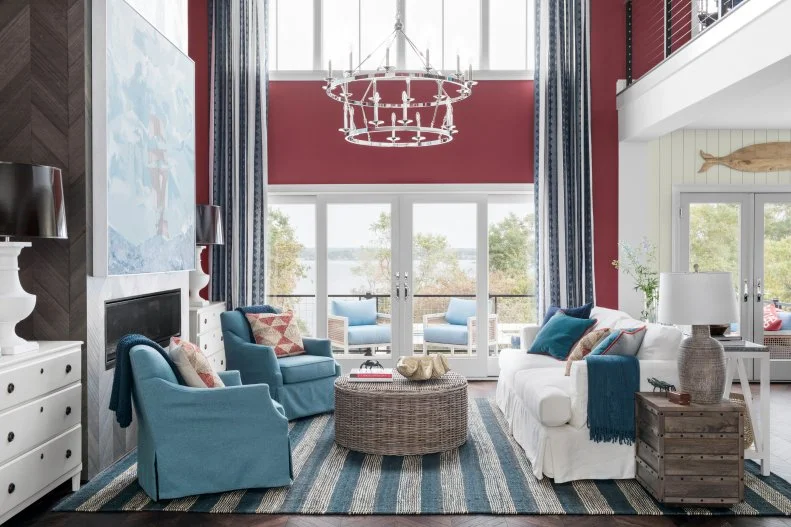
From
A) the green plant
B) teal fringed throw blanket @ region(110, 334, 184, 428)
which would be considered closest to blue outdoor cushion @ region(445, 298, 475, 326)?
the green plant

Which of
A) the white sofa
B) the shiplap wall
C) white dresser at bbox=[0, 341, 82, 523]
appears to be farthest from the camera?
the shiplap wall

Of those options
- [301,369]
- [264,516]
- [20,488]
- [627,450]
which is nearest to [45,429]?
[20,488]

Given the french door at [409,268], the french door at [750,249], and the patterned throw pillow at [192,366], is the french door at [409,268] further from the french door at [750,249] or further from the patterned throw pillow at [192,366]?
the patterned throw pillow at [192,366]

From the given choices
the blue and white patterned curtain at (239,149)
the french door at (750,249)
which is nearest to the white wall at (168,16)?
the blue and white patterned curtain at (239,149)

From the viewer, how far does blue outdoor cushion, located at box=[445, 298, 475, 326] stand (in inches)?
264

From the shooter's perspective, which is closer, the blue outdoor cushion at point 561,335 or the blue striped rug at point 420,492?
the blue striped rug at point 420,492

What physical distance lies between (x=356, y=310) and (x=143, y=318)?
8.55ft

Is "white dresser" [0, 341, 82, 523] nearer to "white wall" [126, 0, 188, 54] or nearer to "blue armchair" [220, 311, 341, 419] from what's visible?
"blue armchair" [220, 311, 341, 419]

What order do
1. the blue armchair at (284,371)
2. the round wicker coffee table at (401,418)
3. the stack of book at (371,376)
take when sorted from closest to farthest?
the round wicker coffee table at (401,418)
the stack of book at (371,376)
the blue armchair at (284,371)

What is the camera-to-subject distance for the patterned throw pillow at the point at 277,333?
5.53m

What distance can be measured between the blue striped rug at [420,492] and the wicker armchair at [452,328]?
8.15 feet

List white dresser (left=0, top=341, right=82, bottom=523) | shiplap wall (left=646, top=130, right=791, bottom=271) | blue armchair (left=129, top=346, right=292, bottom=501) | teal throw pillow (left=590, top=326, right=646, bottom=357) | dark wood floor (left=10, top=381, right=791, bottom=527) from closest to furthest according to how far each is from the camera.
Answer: white dresser (left=0, top=341, right=82, bottom=523), dark wood floor (left=10, top=381, right=791, bottom=527), blue armchair (left=129, top=346, right=292, bottom=501), teal throw pillow (left=590, top=326, right=646, bottom=357), shiplap wall (left=646, top=130, right=791, bottom=271)

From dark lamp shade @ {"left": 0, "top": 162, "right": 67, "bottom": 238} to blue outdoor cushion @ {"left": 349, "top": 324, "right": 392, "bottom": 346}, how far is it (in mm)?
3782

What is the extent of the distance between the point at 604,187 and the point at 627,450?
11.5 ft
